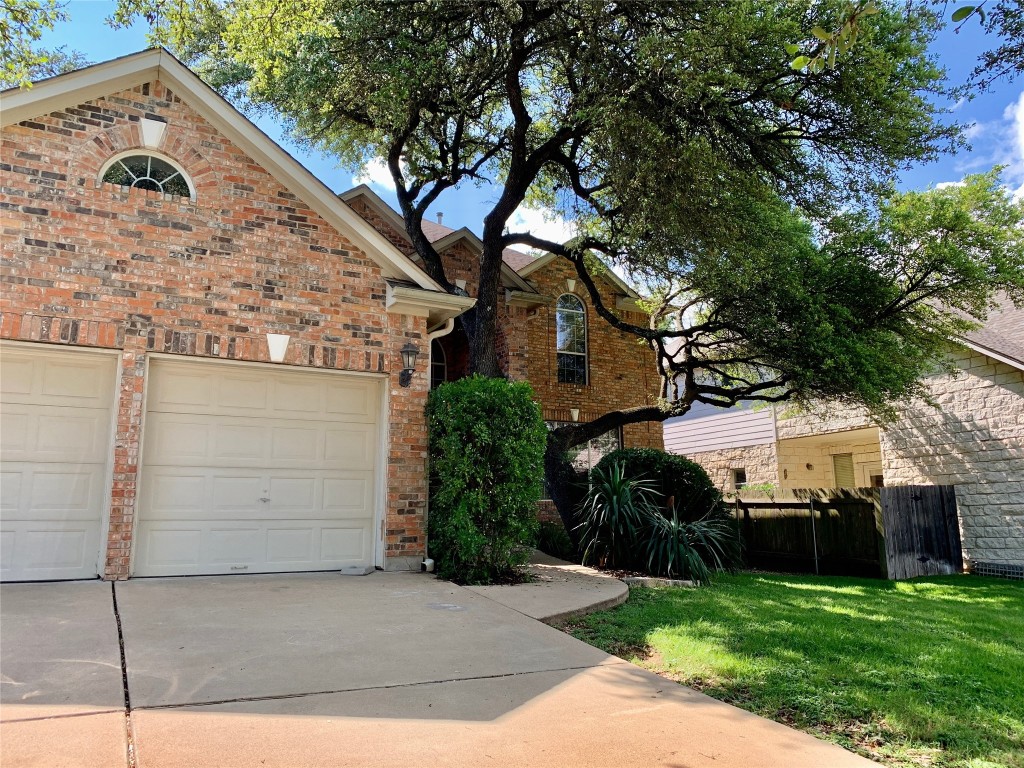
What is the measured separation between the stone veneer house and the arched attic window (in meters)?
0.02

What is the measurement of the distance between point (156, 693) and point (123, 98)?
6.98 metres

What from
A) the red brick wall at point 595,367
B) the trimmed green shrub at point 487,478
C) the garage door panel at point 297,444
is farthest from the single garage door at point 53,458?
the red brick wall at point 595,367

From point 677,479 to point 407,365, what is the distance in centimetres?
542

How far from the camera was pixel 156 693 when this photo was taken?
146 inches

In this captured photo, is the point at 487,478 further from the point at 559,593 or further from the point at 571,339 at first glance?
the point at 571,339

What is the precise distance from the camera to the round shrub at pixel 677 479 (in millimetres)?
11414

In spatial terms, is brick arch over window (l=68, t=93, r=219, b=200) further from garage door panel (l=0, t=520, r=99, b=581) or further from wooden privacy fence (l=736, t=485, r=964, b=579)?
wooden privacy fence (l=736, t=485, r=964, b=579)

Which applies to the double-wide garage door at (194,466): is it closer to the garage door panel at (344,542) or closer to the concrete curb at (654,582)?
the garage door panel at (344,542)

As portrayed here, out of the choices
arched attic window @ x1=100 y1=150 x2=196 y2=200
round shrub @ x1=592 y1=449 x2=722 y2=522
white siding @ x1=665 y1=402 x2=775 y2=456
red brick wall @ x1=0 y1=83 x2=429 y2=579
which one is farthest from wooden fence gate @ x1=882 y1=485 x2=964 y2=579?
arched attic window @ x1=100 y1=150 x2=196 y2=200

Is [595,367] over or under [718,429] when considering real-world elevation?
over

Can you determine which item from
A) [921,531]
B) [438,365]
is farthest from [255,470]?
[921,531]

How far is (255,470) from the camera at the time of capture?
8.09m

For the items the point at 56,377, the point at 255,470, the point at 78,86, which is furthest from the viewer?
the point at 255,470

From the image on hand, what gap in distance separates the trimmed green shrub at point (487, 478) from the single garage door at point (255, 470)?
1.26 m
